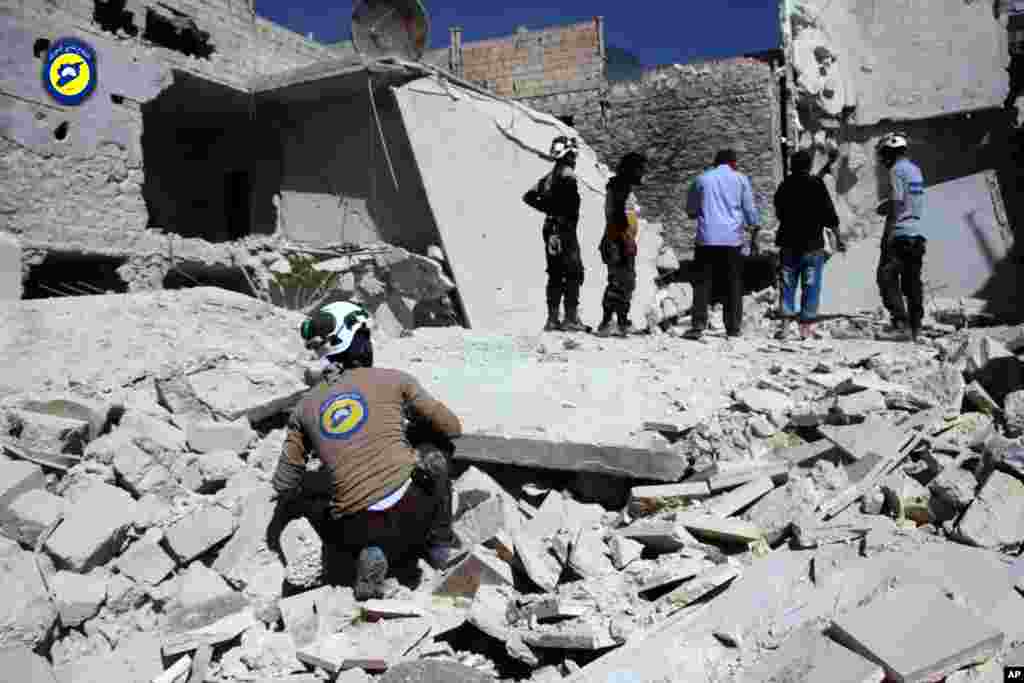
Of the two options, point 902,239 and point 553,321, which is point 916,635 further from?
point 553,321

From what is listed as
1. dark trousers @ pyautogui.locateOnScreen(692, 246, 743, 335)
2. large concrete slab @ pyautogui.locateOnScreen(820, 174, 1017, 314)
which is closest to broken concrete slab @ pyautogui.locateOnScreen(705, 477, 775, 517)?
dark trousers @ pyautogui.locateOnScreen(692, 246, 743, 335)

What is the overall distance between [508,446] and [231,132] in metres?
7.31

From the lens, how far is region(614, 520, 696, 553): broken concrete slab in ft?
10.2

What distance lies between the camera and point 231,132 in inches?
374

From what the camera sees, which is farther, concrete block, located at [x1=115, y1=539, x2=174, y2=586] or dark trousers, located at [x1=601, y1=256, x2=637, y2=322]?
dark trousers, located at [x1=601, y1=256, x2=637, y2=322]

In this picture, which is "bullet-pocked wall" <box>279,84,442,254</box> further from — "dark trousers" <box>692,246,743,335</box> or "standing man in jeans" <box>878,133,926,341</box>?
"standing man in jeans" <box>878,133,926,341</box>

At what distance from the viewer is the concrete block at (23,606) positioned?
9.19 ft

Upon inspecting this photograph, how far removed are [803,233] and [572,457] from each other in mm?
3323

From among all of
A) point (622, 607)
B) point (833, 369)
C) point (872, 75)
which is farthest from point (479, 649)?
point (872, 75)

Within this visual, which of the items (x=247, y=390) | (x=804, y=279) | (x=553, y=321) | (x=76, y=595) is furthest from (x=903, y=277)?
(x=76, y=595)

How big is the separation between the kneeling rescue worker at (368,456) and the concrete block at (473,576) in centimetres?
24

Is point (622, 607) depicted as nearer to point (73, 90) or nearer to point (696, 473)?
point (696, 473)

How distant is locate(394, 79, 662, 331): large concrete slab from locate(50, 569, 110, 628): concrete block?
5.06 metres

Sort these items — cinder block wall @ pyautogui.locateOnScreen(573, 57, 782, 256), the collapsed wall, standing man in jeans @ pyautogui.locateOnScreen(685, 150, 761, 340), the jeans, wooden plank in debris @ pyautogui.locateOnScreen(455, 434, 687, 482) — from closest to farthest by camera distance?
wooden plank in debris @ pyautogui.locateOnScreen(455, 434, 687, 482), standing man in jeans @ pyautogui.locateOnScreen(685, 150, 761, 340), the jeans, the collapsed wall, cinder block wall @ pyautogui.locateOnScreen(573, 57, 782, 256)
